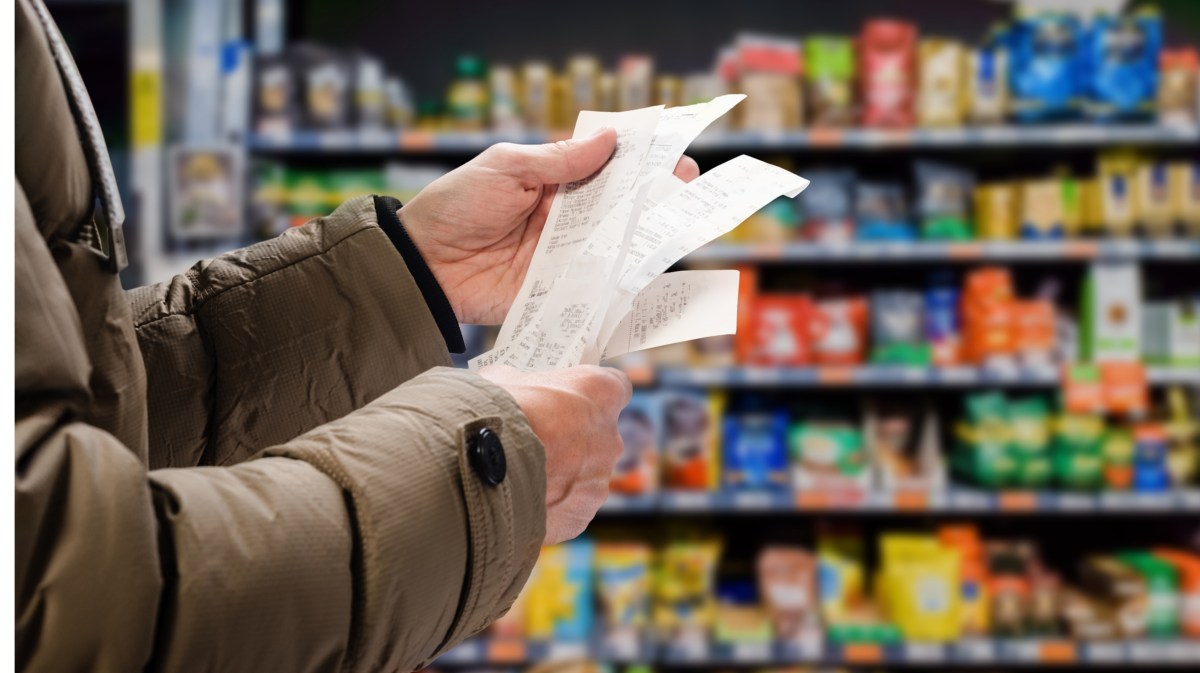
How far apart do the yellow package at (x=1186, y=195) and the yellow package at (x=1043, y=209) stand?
309 millimetres

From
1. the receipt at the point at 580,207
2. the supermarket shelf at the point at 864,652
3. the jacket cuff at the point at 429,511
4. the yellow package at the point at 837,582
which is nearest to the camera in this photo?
the jacket cuff at the point at 429,511

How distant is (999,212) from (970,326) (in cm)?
33

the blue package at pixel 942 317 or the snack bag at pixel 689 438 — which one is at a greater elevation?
the blue package at pixel 942 317

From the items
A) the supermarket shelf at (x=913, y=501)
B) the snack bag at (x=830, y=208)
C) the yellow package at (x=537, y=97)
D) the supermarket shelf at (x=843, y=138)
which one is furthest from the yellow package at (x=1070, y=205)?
the yellow package at (x=537, y=97)

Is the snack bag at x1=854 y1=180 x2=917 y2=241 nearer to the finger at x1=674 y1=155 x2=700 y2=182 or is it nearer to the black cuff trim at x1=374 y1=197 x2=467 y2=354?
the finger at x1=674 y1=155 x2=700 y2=182

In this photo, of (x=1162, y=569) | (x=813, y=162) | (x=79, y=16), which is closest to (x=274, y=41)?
(x=79, y=16)

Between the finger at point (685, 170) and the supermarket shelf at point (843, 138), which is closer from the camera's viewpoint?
the finger at point (685, 170)

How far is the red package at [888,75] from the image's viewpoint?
2680 millimetres

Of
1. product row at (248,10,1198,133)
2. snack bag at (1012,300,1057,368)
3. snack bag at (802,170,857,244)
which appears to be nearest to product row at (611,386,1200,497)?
snack bag at (1012,300,1057,368)

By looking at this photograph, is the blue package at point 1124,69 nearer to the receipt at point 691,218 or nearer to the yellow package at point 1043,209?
the yellow package at point 1043,209

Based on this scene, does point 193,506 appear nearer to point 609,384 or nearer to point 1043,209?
point 609,384

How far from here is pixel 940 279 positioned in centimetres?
277

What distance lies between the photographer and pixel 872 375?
2654 millimetres

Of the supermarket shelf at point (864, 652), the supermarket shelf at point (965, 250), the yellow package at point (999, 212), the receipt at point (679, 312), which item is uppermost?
the yellow package at point (999, 212)
